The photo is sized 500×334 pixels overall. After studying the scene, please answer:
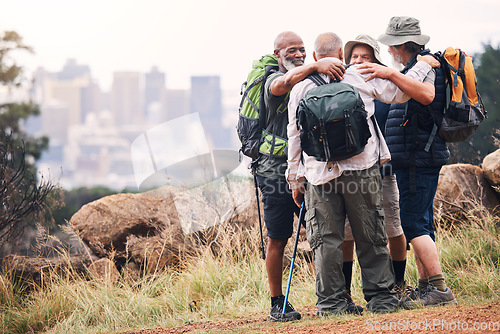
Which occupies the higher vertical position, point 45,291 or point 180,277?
point 180,277

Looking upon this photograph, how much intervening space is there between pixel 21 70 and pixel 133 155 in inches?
432

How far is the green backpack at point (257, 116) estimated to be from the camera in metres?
4.42

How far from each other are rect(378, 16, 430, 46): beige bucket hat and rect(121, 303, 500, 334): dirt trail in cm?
205

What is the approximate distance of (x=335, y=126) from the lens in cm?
377

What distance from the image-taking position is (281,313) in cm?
439

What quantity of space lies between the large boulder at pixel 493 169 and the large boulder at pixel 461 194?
114mm

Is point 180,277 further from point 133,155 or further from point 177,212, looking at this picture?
point 133,155

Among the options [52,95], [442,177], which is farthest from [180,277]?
[52,95]

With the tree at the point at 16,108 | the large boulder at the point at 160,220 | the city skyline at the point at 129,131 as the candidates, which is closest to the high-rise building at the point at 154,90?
the city skyline at the point at 129,131

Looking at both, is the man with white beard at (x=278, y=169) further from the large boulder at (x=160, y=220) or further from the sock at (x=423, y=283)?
the large boulder at (x=160, y=220)

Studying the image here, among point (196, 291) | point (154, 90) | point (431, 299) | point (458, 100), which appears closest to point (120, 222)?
point (196, 291)

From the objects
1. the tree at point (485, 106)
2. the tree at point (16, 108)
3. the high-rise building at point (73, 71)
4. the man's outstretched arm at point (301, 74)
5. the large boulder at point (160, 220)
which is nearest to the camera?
the man's outstretched arm at point (301, 74)

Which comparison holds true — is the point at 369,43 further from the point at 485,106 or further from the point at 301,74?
the point at 485,106

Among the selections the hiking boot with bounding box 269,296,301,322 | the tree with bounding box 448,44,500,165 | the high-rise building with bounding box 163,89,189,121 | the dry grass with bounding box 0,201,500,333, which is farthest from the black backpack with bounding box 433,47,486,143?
the high-rise building with bounding box 163,89,189,121
